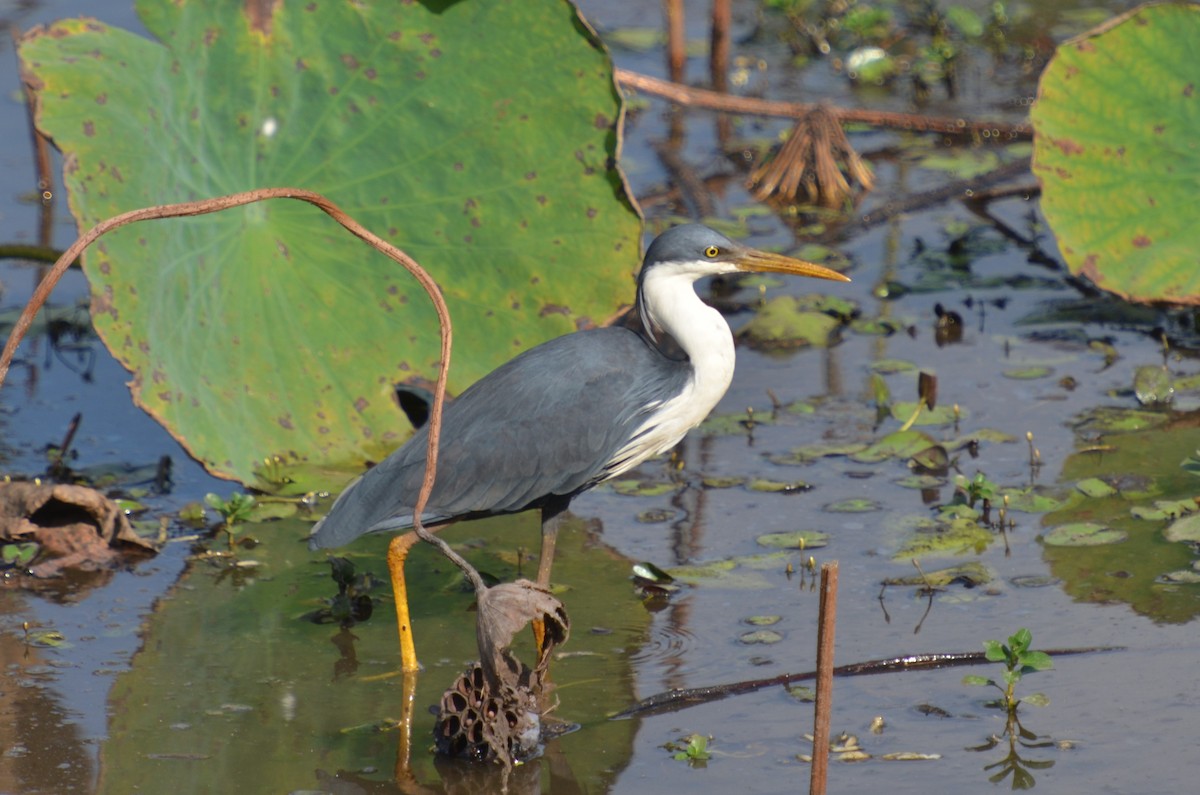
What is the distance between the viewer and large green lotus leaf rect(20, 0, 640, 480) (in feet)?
16.0

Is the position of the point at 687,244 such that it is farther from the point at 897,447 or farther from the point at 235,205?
the point at 235,205

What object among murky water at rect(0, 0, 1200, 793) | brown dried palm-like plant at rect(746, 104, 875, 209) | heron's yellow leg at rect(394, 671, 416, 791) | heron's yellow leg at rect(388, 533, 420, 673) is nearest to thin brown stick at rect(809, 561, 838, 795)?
murky water at rect(0, 0, 1200, 793)

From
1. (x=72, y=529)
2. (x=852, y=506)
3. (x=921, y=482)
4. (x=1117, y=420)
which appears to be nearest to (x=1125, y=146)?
(x=1117, y=420)

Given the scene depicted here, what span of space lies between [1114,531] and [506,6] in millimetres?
2431

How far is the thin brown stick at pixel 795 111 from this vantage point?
665 cm

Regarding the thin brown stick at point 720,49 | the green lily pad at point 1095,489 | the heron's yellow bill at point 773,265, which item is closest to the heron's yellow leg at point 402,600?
the heron's yellow bill at point 773,265

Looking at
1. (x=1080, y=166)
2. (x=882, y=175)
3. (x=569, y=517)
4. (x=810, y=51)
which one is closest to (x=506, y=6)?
(x=569, y=517)

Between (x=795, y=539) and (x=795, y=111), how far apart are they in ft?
9.96

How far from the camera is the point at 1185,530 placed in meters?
4.27

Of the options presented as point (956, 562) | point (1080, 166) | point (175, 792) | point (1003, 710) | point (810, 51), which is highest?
point (810, 51)

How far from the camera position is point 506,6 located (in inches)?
200

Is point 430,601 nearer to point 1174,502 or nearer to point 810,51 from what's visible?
point 1174,502

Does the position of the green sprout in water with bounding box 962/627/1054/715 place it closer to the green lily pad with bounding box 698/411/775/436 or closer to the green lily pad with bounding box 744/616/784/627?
the green lily pad with bounding box 744/616/784/627

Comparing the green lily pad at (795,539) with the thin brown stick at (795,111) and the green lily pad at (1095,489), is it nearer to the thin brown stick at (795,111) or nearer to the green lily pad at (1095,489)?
the green lily pad at (1095,489)
